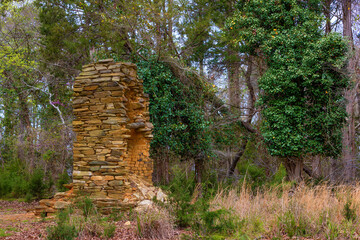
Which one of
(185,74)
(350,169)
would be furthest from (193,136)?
(350,169)

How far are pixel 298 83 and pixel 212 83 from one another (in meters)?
3.15

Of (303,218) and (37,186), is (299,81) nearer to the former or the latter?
(303,218)

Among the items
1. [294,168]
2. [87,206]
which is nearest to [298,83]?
[294,168]

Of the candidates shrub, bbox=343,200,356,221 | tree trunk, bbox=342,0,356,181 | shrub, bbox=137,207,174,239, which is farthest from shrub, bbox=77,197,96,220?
tree trunk, bbox=342,0,356,181

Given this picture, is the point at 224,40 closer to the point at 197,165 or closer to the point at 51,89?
the point at 197,165

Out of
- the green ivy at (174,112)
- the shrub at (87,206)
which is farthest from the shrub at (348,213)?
the green ivy at (174,112)

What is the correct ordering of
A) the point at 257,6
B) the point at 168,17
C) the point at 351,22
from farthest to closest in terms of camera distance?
the point at 351,22, the point at 168,17, the point at 257,6

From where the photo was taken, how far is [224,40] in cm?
1362

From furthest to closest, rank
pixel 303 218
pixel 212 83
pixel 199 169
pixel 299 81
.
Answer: pixel 199 169 → pixel 212 83 → pixel 299 81 → pixel 303 218

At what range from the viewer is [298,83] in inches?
426

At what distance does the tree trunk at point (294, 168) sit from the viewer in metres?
11.0

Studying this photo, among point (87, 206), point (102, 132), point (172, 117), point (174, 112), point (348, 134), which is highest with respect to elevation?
point (174, 112)

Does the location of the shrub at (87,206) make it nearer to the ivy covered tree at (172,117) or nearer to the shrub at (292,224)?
the shrub at (292,224)

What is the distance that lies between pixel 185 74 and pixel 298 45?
3960 millimetres
